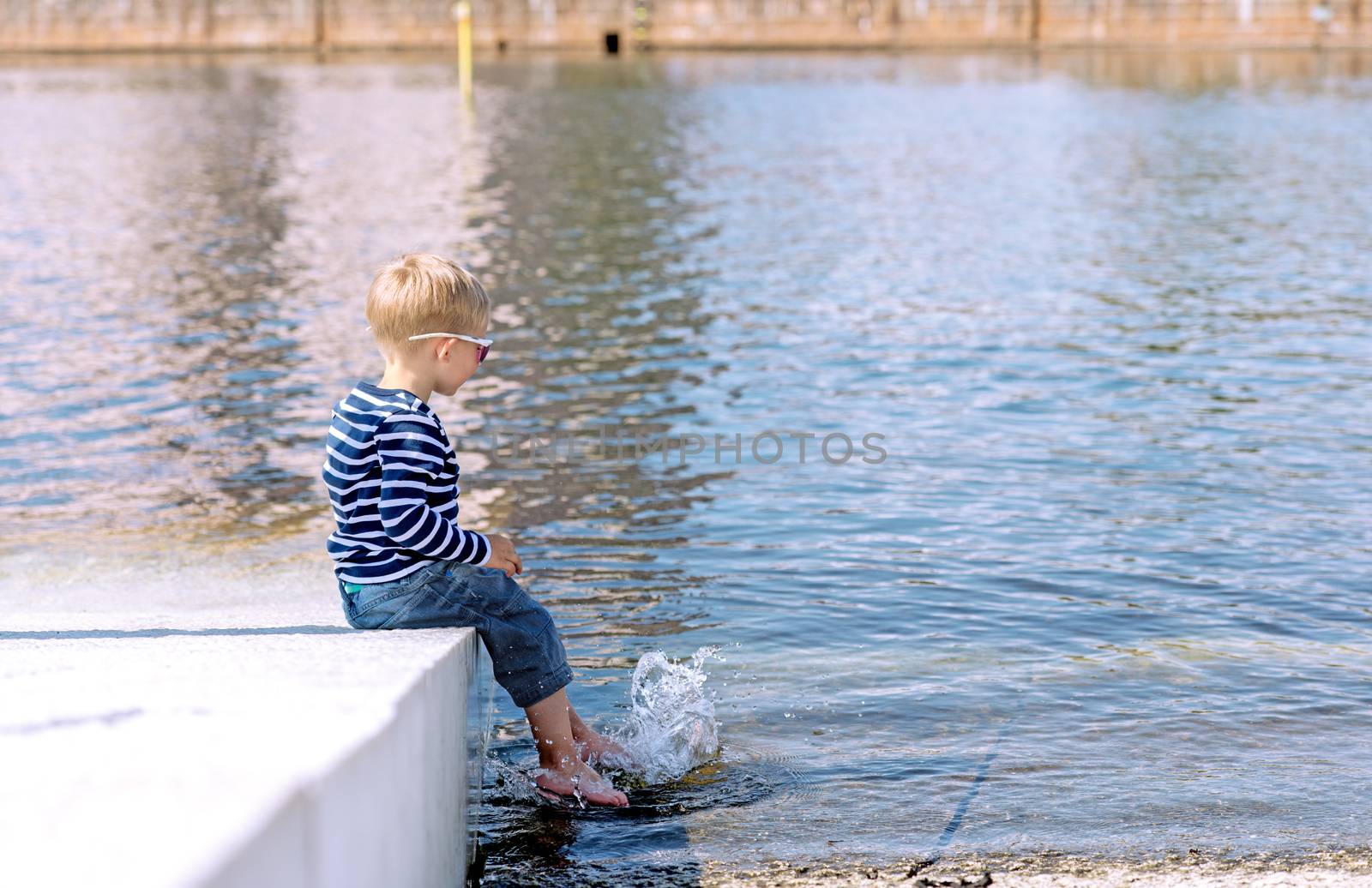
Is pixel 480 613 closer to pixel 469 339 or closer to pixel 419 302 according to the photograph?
pixel 469 339

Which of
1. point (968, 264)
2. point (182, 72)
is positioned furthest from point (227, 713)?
point (182, 72)

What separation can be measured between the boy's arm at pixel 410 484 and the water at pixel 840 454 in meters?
0.97

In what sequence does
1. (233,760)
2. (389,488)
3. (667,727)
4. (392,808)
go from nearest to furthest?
(233,760)
(392,808)
(389,488)
(667,727)

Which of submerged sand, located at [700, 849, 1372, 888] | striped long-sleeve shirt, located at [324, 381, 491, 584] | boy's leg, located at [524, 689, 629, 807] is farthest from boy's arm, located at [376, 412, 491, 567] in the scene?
submerged sand, located at [700, 849, 1372, 888]

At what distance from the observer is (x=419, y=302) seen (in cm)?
411

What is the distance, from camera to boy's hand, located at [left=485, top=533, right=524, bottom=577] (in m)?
4.18

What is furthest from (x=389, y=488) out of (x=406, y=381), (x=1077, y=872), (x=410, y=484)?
(x=1077, y=872)

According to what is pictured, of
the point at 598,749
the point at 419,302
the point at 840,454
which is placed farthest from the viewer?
the point at 840,454

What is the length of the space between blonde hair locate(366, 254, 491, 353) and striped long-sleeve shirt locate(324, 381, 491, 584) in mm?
171

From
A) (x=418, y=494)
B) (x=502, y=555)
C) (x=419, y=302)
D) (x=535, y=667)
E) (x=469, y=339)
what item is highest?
(x=419, y=302)

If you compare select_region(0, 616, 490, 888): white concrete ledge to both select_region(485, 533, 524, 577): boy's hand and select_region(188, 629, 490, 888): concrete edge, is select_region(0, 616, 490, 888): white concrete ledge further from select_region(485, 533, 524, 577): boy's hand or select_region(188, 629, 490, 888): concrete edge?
select_region(485, 533, 524, 577): boy's hand

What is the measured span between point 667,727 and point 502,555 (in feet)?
4.09

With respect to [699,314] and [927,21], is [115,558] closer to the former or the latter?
[699,314]

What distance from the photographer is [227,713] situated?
298 centimetres
